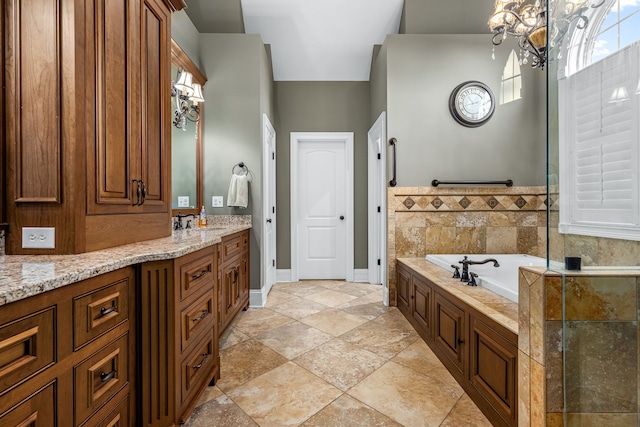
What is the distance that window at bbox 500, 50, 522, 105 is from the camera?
318 centimetres

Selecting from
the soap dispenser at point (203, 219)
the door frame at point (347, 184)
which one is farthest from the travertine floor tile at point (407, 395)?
the door frame at point (347, 184)

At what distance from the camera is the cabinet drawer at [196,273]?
140cm

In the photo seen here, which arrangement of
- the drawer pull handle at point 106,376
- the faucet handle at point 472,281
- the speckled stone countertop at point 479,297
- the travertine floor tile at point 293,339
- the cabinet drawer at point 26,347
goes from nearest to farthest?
the cabinet drawer at point 26,347
the drawer pull handle at point 106,376
the speckled stone countertop at point 479,297
the faucet handle at point 472,281
the travertine floor tile at point 293,339

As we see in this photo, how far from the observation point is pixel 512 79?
3.18 meters

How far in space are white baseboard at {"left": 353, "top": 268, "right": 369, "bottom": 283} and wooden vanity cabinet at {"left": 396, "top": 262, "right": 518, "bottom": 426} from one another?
5.44 feet

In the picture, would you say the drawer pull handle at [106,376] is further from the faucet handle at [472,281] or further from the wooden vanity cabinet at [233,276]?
the faucet handle at [472,281]

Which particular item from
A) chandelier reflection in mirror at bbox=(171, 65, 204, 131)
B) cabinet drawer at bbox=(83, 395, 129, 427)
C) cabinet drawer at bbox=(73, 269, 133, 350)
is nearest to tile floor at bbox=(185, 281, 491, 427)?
cabinet drawer at bbox=(83, 395, 129, 427)

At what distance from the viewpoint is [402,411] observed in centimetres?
157

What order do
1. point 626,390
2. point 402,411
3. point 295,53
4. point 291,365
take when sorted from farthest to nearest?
1. point 295,53
2. point 291,365
3. point 402,411
4. point 626,390

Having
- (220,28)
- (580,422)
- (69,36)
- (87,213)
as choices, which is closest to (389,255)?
(580,422)

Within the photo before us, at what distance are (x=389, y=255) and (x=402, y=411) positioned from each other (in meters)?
1.72

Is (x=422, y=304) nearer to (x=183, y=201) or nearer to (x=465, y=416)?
(x=465, y=416)

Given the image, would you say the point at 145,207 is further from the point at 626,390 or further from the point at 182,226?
the point at 626,390

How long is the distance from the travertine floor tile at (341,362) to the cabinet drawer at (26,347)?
143 centimetres
